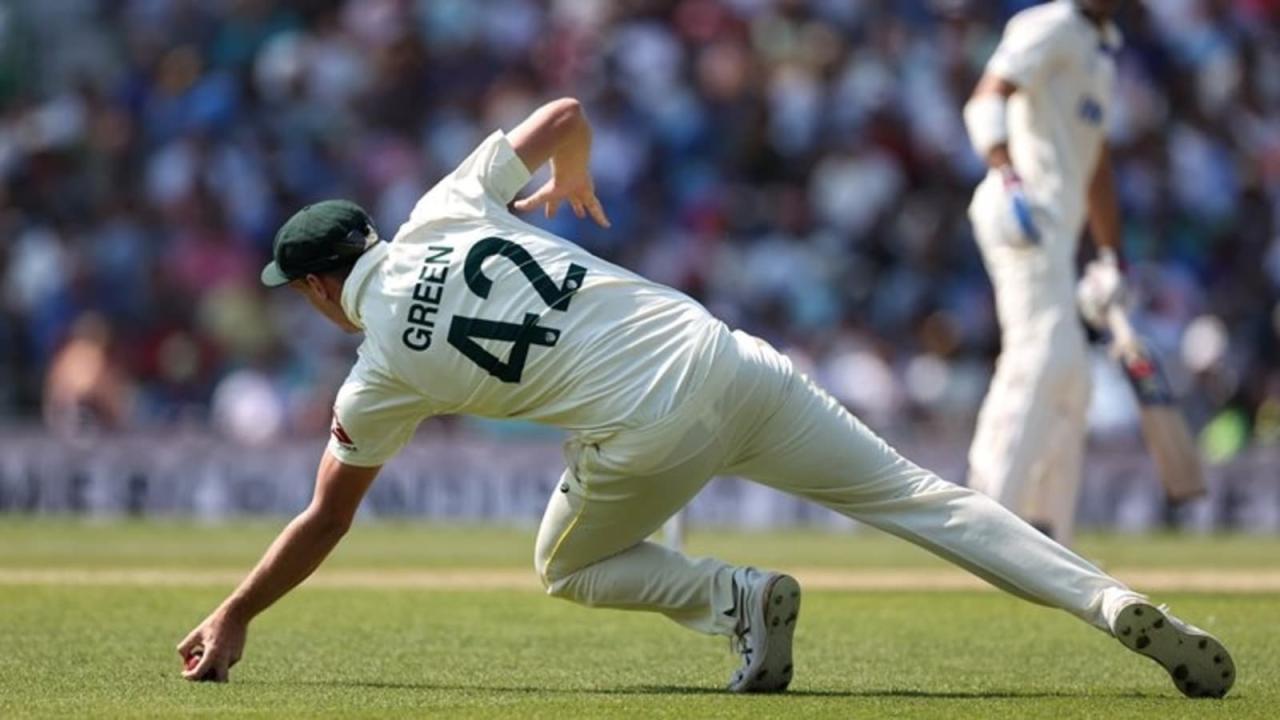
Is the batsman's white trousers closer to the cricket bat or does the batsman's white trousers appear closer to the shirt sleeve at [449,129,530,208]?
the cricket bat

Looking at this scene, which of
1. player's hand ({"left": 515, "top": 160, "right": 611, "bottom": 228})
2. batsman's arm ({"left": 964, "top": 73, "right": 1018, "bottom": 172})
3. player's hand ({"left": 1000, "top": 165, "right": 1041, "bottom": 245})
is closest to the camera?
player's hand ({"left": 515, "top": 160, "right": 611, "bottom": 228})

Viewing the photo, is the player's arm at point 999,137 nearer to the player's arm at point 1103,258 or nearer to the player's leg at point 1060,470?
the player's arm at point 1103,258

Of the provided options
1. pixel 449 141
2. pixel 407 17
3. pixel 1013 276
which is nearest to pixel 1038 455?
pixel 1013 276

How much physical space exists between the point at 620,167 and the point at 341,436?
14.3 m

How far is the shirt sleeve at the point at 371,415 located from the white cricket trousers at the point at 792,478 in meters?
0.51

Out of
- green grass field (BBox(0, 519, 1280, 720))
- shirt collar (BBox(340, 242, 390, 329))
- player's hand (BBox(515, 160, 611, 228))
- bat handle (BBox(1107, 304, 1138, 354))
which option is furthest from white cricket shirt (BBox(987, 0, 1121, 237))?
shirt collar (BBox(340, 242, 390, 329))

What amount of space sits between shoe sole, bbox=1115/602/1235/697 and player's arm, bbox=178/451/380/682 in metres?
2.17

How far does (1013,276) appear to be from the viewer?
10406 millimetres

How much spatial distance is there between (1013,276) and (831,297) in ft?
31.7

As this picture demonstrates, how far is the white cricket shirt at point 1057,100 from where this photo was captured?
1065cm

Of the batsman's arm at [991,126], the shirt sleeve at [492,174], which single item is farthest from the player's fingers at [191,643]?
the batsman's arm at [991,126]

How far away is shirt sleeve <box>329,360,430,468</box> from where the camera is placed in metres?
6.47

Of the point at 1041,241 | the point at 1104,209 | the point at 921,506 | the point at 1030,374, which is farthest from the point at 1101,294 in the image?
the point at 921,506

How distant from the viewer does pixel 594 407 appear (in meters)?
6.50
